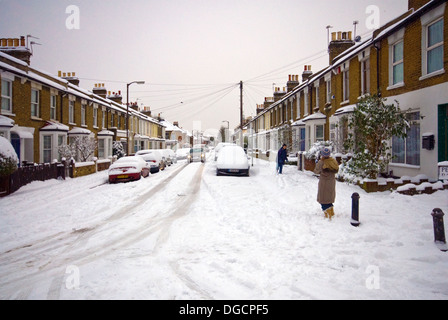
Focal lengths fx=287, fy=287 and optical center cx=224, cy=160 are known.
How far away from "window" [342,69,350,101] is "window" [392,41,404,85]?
4579 mm

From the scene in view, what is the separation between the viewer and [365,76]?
15516mm

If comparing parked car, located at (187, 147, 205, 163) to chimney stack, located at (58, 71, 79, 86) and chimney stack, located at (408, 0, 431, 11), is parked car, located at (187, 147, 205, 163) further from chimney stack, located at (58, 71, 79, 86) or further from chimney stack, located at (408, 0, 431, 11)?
chimney stack, located at (408, 0, 431, 11)

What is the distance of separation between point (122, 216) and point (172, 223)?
1822 mm

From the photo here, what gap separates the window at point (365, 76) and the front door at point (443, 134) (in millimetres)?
5547

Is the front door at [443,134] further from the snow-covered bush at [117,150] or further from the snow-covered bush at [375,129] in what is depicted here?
the snow-covered bush at [117,150]

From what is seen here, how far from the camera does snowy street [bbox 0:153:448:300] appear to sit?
3.87 m

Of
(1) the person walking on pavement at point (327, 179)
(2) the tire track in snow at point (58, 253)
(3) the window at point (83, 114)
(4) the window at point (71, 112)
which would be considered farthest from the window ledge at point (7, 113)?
(1) the person walking on pavement at point (327, 179)

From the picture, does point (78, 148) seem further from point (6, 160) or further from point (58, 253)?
point (58, 253)

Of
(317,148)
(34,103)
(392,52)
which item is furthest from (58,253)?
(34,103)

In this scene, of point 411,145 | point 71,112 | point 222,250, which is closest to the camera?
point 222,250

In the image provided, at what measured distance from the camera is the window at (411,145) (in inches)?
443

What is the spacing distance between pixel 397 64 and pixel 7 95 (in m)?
20.0
